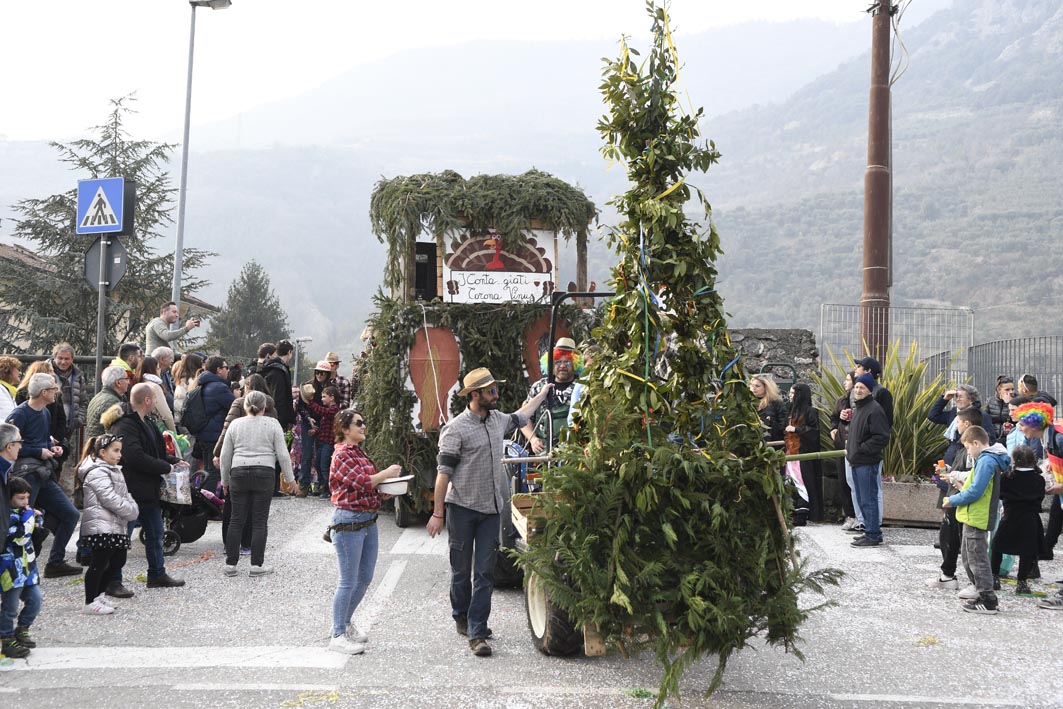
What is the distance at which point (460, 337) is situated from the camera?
10734mm

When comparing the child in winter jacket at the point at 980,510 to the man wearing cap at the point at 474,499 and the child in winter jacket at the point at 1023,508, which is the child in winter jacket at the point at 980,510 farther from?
the man wearing cap at the point at 474,499

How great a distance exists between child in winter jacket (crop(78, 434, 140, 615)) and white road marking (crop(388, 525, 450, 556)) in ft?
9.23

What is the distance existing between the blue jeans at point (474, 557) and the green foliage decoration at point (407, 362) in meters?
3.83

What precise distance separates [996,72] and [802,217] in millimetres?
77541

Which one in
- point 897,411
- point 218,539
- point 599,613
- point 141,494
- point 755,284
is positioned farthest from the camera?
point 755,284

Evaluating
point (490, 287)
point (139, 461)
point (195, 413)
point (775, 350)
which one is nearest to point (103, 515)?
point (139, 461)

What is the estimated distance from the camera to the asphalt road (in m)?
5.73

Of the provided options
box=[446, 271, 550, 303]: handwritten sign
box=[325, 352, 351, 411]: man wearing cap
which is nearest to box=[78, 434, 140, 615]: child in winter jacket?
box=[446, 271, 550, 303]: handwritten sign

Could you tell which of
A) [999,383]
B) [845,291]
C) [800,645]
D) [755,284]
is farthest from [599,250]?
[800,645]

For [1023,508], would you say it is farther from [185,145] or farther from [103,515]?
[185,145]

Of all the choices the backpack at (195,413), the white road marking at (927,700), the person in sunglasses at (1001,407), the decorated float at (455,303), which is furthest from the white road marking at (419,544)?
the person in sunglasses at (1001,407)

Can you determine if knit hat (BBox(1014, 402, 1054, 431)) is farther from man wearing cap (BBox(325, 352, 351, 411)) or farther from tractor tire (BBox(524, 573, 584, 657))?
man wearing cap (BBox(325, 352, 351, 411))

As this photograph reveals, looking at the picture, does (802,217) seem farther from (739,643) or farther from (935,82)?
(739,643)

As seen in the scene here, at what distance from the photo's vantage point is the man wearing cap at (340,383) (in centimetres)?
1301
